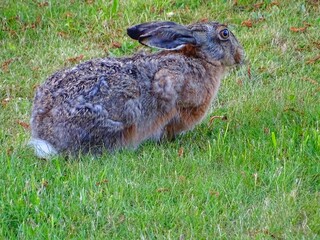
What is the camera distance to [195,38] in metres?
6.82

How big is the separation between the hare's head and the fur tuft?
128 centimetres

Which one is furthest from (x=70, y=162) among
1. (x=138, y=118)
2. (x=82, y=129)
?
(x=138, y=118)

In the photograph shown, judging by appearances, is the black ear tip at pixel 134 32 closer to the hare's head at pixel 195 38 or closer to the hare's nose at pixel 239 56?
the hare's head at pixel 195 38

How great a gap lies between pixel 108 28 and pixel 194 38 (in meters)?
2.37

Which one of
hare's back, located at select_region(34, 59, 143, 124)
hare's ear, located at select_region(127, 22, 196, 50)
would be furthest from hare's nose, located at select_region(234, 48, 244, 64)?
hare's back, located at select_region(34, 59, 143, 124)

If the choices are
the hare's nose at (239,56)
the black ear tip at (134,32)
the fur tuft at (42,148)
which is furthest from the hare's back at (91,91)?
the hare's nose at (239,56)

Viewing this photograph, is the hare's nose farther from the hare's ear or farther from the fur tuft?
the fur tuft

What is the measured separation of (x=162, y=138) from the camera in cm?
658

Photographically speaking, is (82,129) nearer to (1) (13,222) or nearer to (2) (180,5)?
(1) (13,222)

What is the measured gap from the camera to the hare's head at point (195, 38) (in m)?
6.71

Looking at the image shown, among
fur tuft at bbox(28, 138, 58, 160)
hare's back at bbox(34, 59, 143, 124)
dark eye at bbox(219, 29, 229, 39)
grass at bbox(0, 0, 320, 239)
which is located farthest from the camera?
dark eye at bbox(219, 29, 229, 39)

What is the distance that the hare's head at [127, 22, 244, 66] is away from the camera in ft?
22.0

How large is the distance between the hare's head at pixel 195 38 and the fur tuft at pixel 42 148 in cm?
128

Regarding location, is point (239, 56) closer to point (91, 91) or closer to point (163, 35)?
point (163, 35)
